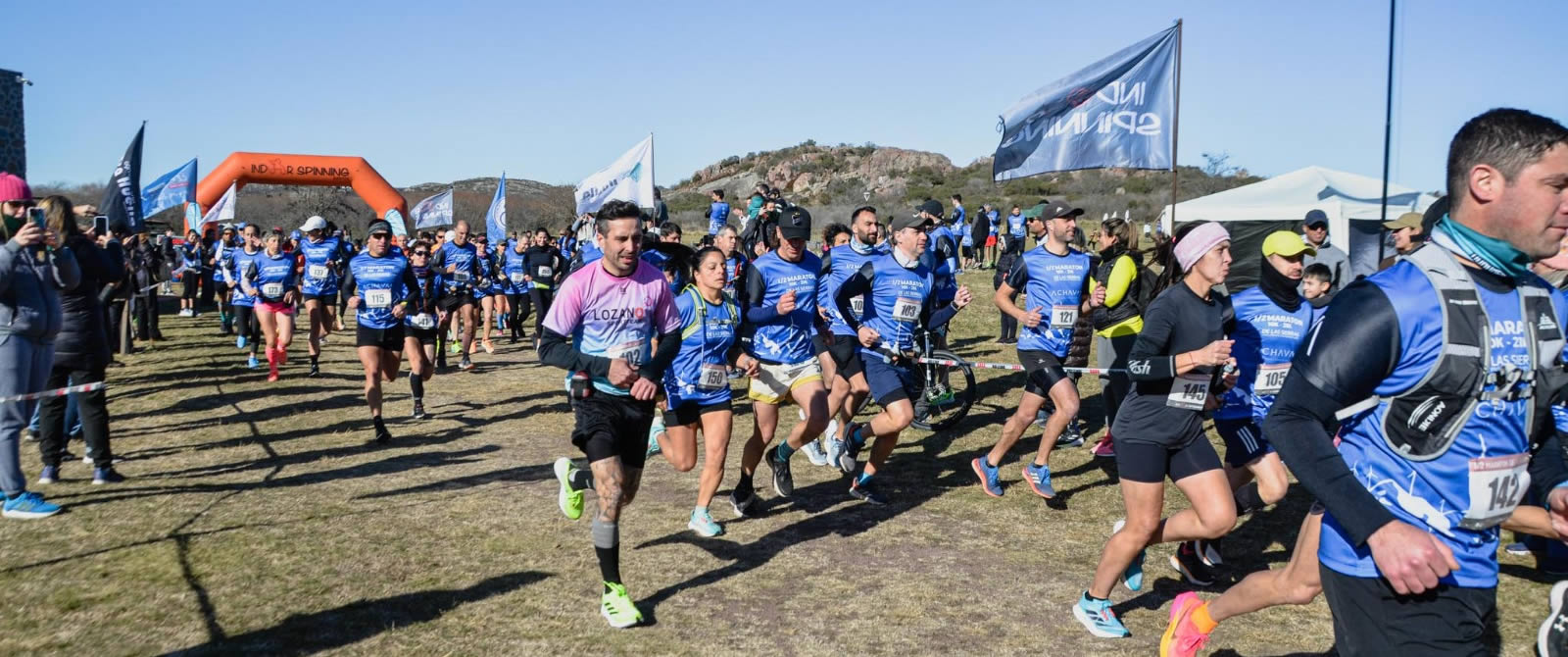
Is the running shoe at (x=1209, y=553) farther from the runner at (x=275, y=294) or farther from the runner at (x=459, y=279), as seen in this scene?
the runner at (x=275, y=294)

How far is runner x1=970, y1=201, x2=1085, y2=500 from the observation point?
316 inches

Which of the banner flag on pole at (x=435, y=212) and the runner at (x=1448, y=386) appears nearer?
the runner at (x=1448, y=386)

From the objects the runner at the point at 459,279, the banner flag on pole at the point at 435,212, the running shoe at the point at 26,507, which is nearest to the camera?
the running shoe at the point at 26,507

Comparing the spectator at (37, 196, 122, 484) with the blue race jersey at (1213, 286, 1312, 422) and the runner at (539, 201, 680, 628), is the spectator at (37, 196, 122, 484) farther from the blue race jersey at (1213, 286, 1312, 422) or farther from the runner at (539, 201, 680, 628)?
the blue race jersey at (1213, 286, 1312, 422)

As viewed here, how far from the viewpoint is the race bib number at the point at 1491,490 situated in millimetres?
2453

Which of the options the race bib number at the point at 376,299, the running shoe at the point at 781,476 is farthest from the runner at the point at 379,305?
the running shoe at the point at 781,476

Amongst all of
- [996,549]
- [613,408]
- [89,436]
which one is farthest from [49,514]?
[996,549]

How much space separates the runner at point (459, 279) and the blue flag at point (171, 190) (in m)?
10.9

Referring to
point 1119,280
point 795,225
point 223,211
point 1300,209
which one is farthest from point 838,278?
point 223,211

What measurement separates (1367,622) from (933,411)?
9174 mm

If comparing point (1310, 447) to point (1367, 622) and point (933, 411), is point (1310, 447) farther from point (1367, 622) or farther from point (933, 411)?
point (933, 411)

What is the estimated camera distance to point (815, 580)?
6.23 metres

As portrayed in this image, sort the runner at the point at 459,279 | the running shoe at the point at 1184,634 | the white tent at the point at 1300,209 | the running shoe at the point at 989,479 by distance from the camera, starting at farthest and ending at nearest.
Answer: the white tent at the point at 1300,209
the runner at the point at 459,279
the running shoe at the point at 989,479
the running shoe at the point at 1184,634

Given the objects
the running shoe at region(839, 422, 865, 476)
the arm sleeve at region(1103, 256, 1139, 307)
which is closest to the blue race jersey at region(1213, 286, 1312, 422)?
the arm sleeve at region(1103, 256, 1139, 307)
